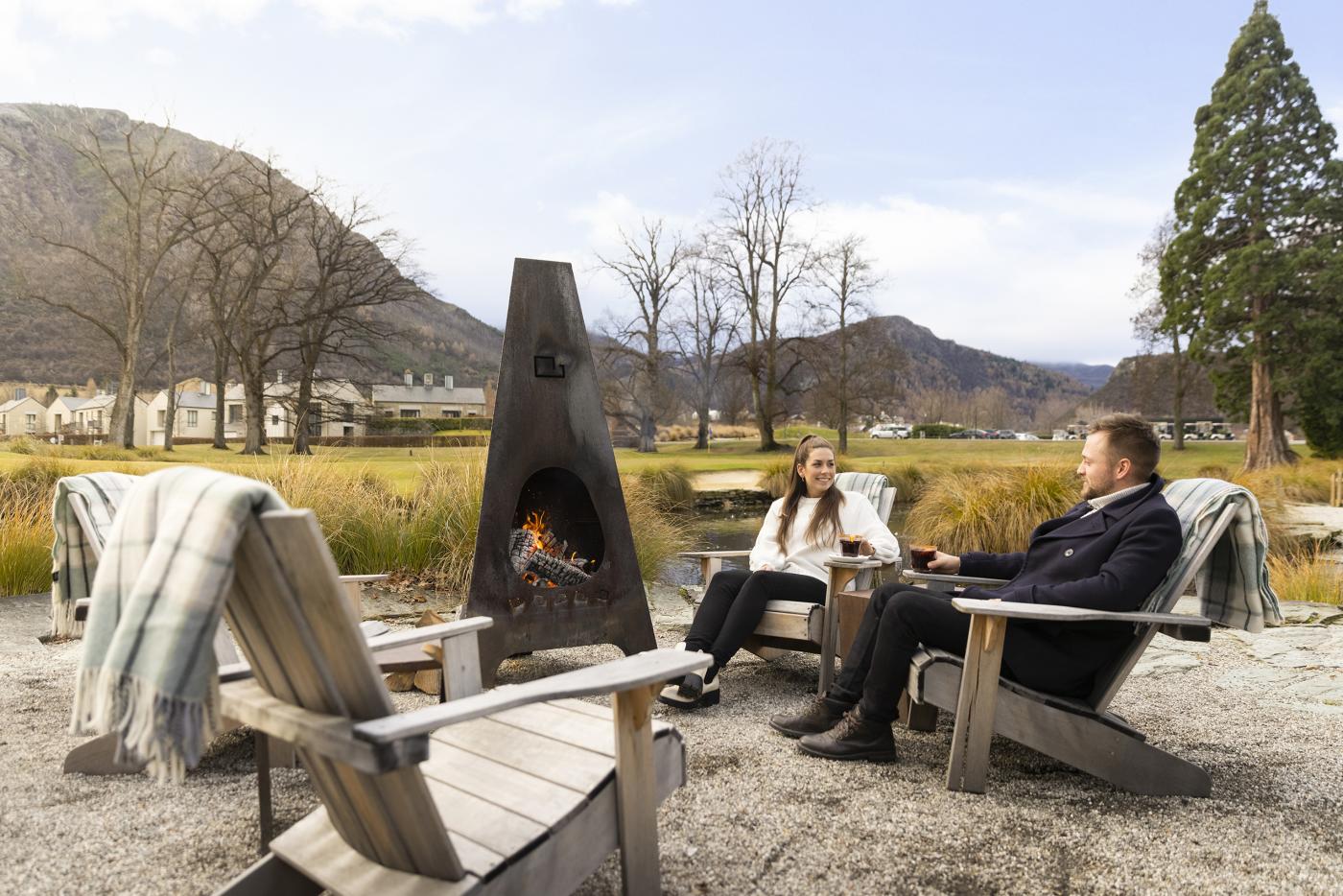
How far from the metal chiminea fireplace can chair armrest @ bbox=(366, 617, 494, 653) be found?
5.42 ft

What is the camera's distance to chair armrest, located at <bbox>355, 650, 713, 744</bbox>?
4.17 feet

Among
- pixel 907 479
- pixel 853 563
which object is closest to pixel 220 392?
pixel 907 479

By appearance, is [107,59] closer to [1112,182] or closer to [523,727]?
[1112,182]

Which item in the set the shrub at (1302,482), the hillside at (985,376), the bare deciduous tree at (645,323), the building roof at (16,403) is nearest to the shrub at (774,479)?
the shrub at (1302,482)

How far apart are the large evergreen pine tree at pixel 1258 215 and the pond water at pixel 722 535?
10.6 meters

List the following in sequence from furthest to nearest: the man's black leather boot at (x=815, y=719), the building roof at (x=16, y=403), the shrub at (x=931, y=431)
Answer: the shrub at (x=931, y=431) → the building roof at (x=16, y=403) → the man's black leather boot at (x=815, y=719)

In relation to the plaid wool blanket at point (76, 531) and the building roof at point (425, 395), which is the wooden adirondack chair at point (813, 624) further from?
the building roof at point (425, 395)

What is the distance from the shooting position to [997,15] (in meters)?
7.06

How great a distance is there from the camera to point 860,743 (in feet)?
9.47

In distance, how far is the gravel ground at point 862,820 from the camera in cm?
212

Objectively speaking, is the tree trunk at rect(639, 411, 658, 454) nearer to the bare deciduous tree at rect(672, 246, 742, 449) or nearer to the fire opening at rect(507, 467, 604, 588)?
the bare deciduous tree at rect(672, 246, 742, 449)

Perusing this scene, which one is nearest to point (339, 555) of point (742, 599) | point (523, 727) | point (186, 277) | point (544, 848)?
point (742, 599)

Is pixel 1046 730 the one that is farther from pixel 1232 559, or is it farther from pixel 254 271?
pixel 254 271

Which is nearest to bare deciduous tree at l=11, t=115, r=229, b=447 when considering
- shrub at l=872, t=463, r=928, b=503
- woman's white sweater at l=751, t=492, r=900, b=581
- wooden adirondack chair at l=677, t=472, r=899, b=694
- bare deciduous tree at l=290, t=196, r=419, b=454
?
bare deciduous tree at l=290, t=196, r=419, b=454
